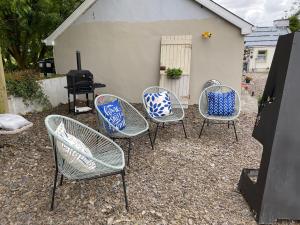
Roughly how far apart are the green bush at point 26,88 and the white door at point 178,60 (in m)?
2.87

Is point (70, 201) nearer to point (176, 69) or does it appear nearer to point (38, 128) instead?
point (38, 128)

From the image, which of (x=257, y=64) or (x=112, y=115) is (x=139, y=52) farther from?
(x=257, y=64)

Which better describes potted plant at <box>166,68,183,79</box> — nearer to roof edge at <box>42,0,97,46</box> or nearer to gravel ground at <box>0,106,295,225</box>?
gravel ground at <box>0,106,295,225</box>

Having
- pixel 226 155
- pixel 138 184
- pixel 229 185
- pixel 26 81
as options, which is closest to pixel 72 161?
pixel 138 184

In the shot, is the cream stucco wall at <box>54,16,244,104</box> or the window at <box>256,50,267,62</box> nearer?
the cream stucco wall at <box>54,16,244,104</box>

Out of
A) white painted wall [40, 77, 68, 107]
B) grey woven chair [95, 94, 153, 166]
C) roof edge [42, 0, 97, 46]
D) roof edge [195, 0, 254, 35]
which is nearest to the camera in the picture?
grey woven chair [95, 94, 153, 166]

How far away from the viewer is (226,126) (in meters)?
4.92

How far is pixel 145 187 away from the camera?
2.80 meters

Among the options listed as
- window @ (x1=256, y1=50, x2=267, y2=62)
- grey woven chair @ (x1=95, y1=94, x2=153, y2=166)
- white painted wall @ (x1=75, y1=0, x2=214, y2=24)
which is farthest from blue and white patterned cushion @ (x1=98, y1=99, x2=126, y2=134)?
window @ (x1=256, y1=50, x2=267, y2=62)

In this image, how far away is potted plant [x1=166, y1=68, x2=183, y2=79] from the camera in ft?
19.9

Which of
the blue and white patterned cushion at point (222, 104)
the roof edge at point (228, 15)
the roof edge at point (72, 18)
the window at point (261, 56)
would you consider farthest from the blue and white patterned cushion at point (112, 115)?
the window at point (261, 56)

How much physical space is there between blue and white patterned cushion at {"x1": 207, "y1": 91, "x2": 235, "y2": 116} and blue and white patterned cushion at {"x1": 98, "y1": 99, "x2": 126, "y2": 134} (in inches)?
64.9

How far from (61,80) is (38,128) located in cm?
205

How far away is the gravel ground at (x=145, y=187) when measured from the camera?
2.34m
